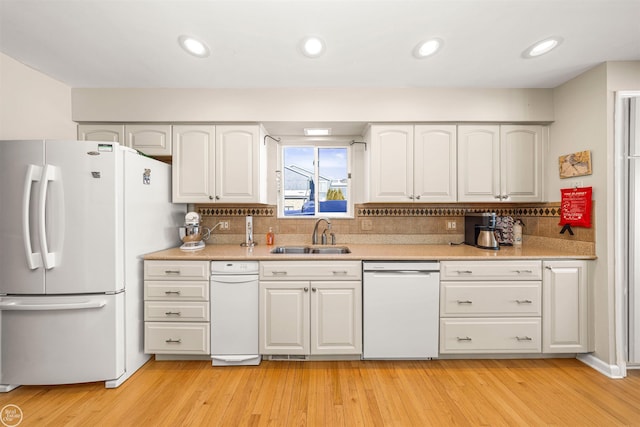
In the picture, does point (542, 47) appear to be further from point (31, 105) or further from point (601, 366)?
point (31, 105)

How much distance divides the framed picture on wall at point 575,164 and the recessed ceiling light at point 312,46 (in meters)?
2.28

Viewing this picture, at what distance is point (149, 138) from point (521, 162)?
356cm

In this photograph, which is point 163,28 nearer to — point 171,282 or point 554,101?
point 171,282

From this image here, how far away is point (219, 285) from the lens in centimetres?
219

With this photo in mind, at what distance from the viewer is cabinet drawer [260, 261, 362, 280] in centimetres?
220

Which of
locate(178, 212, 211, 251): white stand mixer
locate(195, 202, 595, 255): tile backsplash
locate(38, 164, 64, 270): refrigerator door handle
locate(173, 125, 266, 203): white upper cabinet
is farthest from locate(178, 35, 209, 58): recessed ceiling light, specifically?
locate(195, 202, 595, 255): tile backsplash

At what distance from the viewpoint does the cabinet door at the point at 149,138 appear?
2.57m

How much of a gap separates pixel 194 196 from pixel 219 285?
0.94 metres

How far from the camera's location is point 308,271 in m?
2.21

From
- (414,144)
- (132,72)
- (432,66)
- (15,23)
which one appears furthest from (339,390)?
(15,23)

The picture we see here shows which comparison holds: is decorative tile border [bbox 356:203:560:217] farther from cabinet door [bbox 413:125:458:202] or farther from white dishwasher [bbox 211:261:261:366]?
white dishwasher [bbox 211:261:261:366]

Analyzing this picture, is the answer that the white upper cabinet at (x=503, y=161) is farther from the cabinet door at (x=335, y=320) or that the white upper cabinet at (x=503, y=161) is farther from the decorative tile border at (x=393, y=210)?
the cabinet door at (x=335, y=320)

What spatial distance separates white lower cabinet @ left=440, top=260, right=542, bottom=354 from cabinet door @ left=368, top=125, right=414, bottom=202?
35.2 inches

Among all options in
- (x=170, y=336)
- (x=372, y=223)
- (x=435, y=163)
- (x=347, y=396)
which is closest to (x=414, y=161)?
(x=435, y=163)
